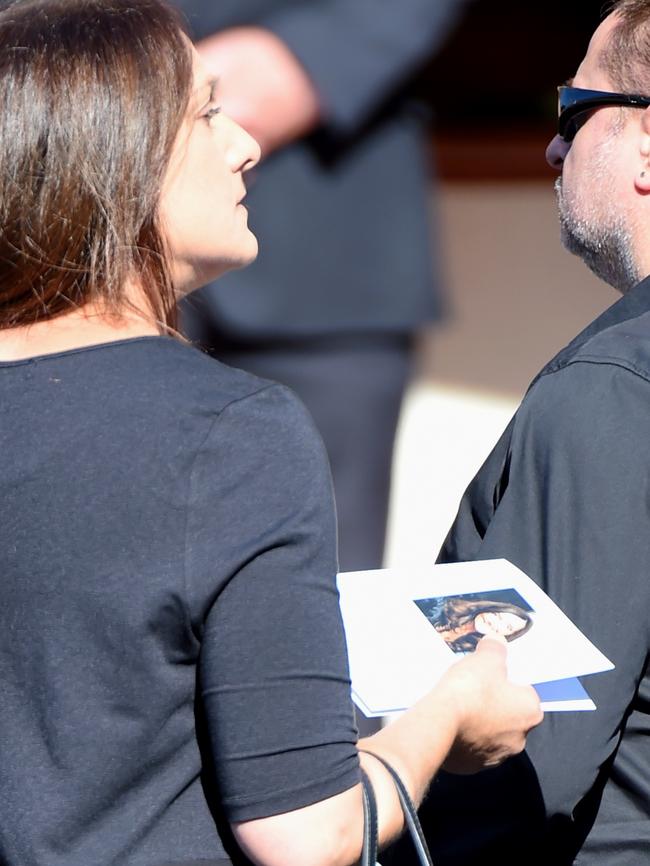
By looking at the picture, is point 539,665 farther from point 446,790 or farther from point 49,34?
point 49,34

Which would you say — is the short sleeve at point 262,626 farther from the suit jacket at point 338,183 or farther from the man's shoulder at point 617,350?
the suit jacket at point 338,183

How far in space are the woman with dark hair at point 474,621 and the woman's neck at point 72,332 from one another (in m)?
0.43

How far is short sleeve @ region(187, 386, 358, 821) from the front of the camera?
1137 millimetres

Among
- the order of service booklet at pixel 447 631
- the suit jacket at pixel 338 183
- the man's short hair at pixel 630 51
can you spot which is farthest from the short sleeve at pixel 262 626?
the suit jacket at pixel 338 183

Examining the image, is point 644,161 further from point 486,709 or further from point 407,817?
point 407,817

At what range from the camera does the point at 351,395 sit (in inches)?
105

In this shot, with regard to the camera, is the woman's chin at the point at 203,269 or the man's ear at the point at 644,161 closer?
the woman's chin at the point at 203,269

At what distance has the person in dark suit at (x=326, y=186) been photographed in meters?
Answer: 2.51

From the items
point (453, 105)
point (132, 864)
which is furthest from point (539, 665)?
point (453, 105)

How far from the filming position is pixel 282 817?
115 cm

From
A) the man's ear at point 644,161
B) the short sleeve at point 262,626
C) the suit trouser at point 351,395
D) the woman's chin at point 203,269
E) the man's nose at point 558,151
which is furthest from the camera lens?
the suit trouser at point 351,395

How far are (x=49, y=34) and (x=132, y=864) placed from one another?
2.48 feet

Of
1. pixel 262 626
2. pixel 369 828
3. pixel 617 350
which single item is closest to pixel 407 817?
pixel 369 828

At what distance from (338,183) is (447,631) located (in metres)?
1.31
